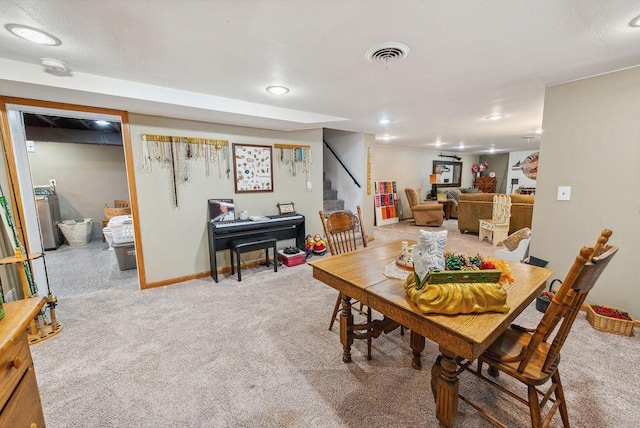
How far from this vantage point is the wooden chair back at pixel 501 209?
4.76 metres

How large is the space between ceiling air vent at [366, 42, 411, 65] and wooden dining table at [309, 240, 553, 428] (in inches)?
57.3

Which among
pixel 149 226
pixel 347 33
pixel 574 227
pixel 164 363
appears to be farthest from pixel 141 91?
pixel 574 227

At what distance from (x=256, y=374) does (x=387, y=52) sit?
7.86ft

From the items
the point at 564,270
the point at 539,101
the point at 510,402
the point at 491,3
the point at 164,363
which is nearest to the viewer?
the point at 491,3

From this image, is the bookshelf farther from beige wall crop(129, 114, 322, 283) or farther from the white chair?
beige wall crop(129, 114, 322, 283)

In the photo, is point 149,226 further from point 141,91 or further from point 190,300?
point 141,91

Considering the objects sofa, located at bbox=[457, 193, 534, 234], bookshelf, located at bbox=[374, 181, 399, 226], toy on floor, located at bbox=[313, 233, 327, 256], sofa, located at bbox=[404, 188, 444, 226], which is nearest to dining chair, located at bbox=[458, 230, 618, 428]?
toy on floor, located at bbox=[313, 233, 327, 256]

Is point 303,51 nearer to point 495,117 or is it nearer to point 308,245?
point 308,245

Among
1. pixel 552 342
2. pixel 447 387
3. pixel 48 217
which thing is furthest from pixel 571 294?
pixel 48 217

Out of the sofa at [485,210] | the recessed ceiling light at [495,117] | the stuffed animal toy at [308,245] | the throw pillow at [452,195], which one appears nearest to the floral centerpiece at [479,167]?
the throw pillow at [452,195]

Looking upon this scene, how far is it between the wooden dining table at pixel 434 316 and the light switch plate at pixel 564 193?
54.6 inches

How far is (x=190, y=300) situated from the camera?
2840 millimetres

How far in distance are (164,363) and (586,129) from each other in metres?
4.00

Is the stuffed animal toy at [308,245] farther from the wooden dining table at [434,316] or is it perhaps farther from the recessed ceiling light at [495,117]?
the recessed ceiling light at [495,117]
